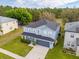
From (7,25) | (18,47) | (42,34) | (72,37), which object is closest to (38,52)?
(18,47)

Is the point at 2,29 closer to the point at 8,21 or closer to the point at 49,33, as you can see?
the point at 8,21

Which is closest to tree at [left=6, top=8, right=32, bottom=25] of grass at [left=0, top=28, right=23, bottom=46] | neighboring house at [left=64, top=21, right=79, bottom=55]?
grass at [left=0, top=28, right=23, bottom=46]

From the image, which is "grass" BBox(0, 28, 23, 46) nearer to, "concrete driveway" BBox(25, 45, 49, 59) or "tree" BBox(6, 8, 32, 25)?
"tree" BBox(6, 8, 32, 25)

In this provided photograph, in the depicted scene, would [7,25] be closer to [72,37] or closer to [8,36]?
[8,36]

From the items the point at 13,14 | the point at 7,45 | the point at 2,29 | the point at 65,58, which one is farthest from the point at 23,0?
the point at 65,58

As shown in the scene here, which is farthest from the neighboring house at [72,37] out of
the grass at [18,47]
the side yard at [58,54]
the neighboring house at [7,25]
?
the neighboring house at [7,25]
